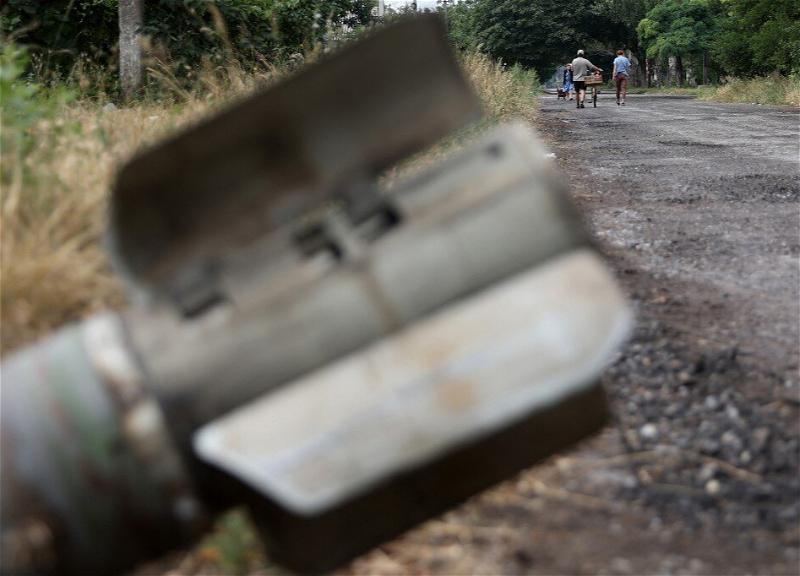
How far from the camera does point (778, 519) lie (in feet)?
7.12

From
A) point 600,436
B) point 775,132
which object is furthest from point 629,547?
point 775,132

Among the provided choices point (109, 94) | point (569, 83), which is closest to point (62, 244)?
point (109, 94)

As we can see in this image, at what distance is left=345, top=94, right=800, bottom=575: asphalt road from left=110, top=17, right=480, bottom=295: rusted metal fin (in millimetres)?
812

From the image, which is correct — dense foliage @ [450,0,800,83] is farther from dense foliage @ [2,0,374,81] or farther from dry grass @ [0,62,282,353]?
dry grass @ [0,62,282,353]

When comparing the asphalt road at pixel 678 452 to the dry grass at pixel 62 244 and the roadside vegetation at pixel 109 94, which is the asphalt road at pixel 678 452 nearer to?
the dry grass at pixel 62 244

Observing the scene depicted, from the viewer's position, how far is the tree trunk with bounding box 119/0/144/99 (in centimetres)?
1017

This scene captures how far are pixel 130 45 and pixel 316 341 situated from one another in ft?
31.0

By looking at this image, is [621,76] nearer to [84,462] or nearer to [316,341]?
[316,341]

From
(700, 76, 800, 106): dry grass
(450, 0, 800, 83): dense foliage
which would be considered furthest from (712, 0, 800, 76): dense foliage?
(450, 0, 800, 83): dense foliage

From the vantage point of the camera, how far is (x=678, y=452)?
2.53 metres

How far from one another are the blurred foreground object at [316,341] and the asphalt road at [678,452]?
1.25 ft

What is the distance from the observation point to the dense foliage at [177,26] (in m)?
10.4

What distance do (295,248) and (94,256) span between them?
4.64 feet

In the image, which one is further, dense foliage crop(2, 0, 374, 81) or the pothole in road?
the pothole in road
